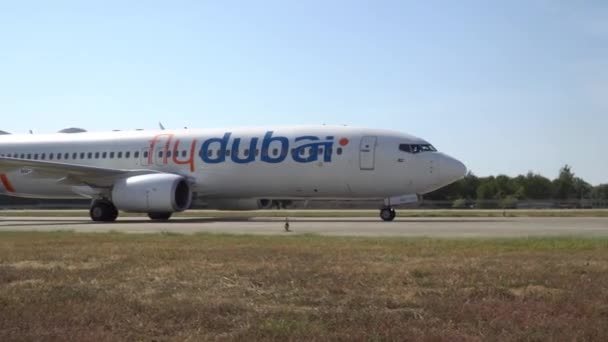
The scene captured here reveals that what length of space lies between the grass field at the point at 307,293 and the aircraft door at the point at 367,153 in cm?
1518

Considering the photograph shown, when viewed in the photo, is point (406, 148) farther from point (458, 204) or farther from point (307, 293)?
point (458, 204)

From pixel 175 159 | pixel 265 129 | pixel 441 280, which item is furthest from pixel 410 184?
pixel 441 280

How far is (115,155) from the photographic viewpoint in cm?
3344

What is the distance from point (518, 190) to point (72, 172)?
70158 mm

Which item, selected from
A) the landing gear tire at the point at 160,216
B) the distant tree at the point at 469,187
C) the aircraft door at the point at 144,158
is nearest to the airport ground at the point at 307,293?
the landing gear tire at the point at 160,216

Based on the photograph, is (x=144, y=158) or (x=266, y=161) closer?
(x=266, y=161)

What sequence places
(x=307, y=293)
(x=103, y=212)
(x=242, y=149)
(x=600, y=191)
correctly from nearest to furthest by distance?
(x=307, y=293) < (x=103, y=212) < (x=242, y=149) < (x=600, y=191)

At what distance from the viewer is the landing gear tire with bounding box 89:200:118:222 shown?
1201 inches

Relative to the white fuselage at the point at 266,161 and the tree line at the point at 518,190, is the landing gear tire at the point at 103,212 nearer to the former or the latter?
the white fuselage at the point at 266,161

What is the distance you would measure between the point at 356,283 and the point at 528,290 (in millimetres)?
1873

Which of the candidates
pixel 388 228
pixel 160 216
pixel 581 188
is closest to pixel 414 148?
pixel 388 228

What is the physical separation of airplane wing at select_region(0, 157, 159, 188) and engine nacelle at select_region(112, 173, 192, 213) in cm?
88

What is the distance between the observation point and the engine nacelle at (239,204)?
1289 inches

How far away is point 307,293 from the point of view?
8.17m
